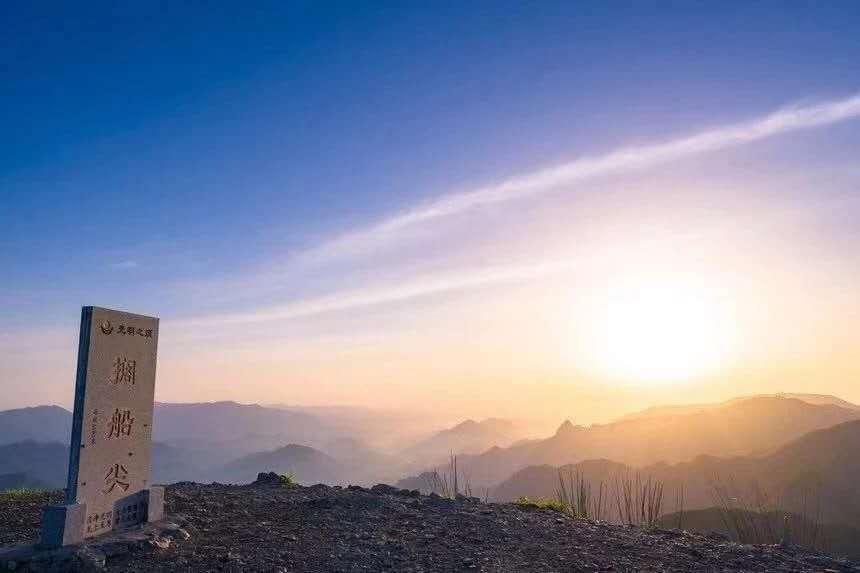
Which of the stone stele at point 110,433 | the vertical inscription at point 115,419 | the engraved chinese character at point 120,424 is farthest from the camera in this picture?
the engraved chinese character at point 120,424

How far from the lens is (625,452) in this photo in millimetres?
107188

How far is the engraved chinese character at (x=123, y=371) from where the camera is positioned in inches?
385

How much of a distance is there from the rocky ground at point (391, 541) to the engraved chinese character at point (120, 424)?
1.77 m

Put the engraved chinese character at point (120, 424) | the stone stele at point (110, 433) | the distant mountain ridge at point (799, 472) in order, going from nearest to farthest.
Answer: the stone stele at point (110, 433) < the engraved chinese character at point (120, 424) < the distant mountain ridge at point (799, 472)

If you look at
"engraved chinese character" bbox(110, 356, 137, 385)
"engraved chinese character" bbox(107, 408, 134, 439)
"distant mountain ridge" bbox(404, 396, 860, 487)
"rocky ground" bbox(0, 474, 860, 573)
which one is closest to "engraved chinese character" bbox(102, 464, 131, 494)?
"engraved chinese character" bbox(107, 408, 134, 439)

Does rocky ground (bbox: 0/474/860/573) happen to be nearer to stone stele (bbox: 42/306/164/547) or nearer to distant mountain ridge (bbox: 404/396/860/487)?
stone stele (bbox: 42/306/164/547)

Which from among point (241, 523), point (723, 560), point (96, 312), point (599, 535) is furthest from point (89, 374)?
point (723, 560)

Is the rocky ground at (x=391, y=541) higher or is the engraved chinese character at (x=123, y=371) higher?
the engraved chinese character at (x=123, y=371)

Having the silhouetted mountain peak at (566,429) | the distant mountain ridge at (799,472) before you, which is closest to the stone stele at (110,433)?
the distant mountain ridge at (799,472)

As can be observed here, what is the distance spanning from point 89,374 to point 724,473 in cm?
6945

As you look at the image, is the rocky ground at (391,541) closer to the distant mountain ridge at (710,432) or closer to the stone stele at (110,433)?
the stone stele at (110,433)

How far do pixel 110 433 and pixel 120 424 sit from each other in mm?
249

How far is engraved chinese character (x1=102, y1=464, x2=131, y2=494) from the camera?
9.52m

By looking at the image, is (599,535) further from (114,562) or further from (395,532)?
(114,562)
